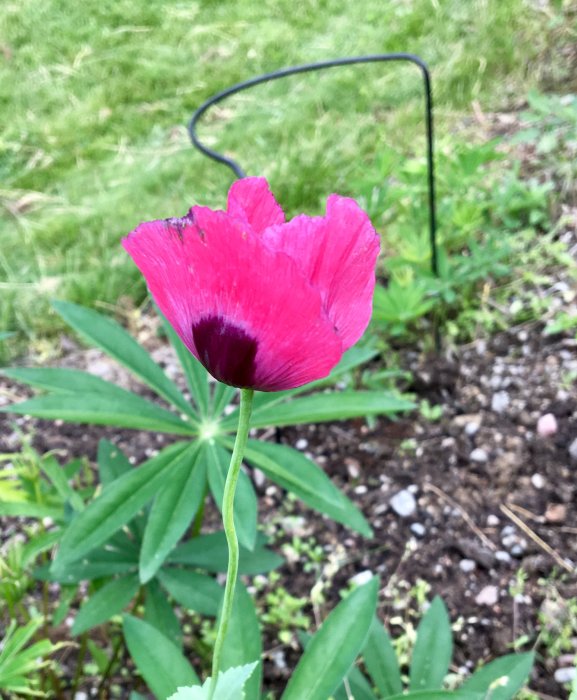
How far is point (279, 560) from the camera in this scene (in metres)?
1.22

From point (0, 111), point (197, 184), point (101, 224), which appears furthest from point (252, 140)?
point (0, 111)

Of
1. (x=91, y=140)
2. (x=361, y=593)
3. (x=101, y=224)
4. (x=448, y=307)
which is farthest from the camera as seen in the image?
(x=91, y=140)

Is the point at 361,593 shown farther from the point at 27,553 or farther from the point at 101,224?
the point at 101,224

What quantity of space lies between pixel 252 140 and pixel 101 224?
2.03 feet

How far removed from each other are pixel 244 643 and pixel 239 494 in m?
0.22

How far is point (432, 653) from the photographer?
3.61 ft

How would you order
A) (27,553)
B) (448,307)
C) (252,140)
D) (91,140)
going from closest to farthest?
(27,553), (448,307), (252,140), (91,140)

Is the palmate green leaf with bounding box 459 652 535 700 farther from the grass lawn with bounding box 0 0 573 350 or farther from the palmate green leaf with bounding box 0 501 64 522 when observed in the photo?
the grass lawn with bounding box 0 0 573 350

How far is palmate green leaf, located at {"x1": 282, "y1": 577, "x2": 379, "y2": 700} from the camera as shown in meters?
0.87

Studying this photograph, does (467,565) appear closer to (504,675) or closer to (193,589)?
(504,675)

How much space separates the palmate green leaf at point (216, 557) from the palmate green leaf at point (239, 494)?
94 mm

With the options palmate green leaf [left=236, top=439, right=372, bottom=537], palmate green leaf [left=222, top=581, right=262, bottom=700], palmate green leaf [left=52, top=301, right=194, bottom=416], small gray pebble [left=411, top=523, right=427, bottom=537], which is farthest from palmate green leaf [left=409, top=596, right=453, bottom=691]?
palmate green leaf [left=52, top=301, right=194, bottom=416]

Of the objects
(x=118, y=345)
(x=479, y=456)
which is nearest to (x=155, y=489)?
(x=118, y=345)

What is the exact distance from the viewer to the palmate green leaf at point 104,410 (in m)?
1.13
